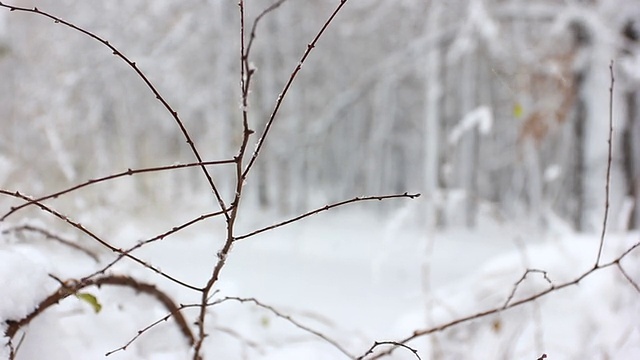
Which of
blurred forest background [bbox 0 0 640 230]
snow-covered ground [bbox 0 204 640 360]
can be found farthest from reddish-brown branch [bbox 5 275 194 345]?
blurred forest background [bbox 0 0 640 230]

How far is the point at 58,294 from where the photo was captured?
899 mm

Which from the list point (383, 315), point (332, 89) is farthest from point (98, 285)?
point (332, 89)

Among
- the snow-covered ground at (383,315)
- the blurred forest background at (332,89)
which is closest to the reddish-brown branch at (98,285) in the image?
the snow-covered ground at (383,315)

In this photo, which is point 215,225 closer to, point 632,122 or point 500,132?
point 632,122

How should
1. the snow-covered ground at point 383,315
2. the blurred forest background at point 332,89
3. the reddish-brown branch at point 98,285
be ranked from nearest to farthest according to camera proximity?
the reddish-brown branch at point 98,285 → the snow-covered ground at point 383,315 → the blurred forest background at point 332,89

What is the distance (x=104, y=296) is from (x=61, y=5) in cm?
741

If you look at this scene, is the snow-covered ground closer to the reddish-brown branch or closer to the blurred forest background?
the reddish-brown branch

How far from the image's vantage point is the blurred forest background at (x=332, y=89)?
5.13 m

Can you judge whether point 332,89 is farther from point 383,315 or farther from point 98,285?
point 98,285

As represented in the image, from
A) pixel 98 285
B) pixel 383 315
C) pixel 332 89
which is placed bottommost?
pixel 98 285

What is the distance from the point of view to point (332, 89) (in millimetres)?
19094

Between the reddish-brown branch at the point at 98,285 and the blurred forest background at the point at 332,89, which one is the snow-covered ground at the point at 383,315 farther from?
the blurred forest background at the point at 332,89

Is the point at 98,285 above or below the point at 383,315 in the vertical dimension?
below

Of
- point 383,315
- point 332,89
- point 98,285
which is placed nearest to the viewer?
point 98,285
